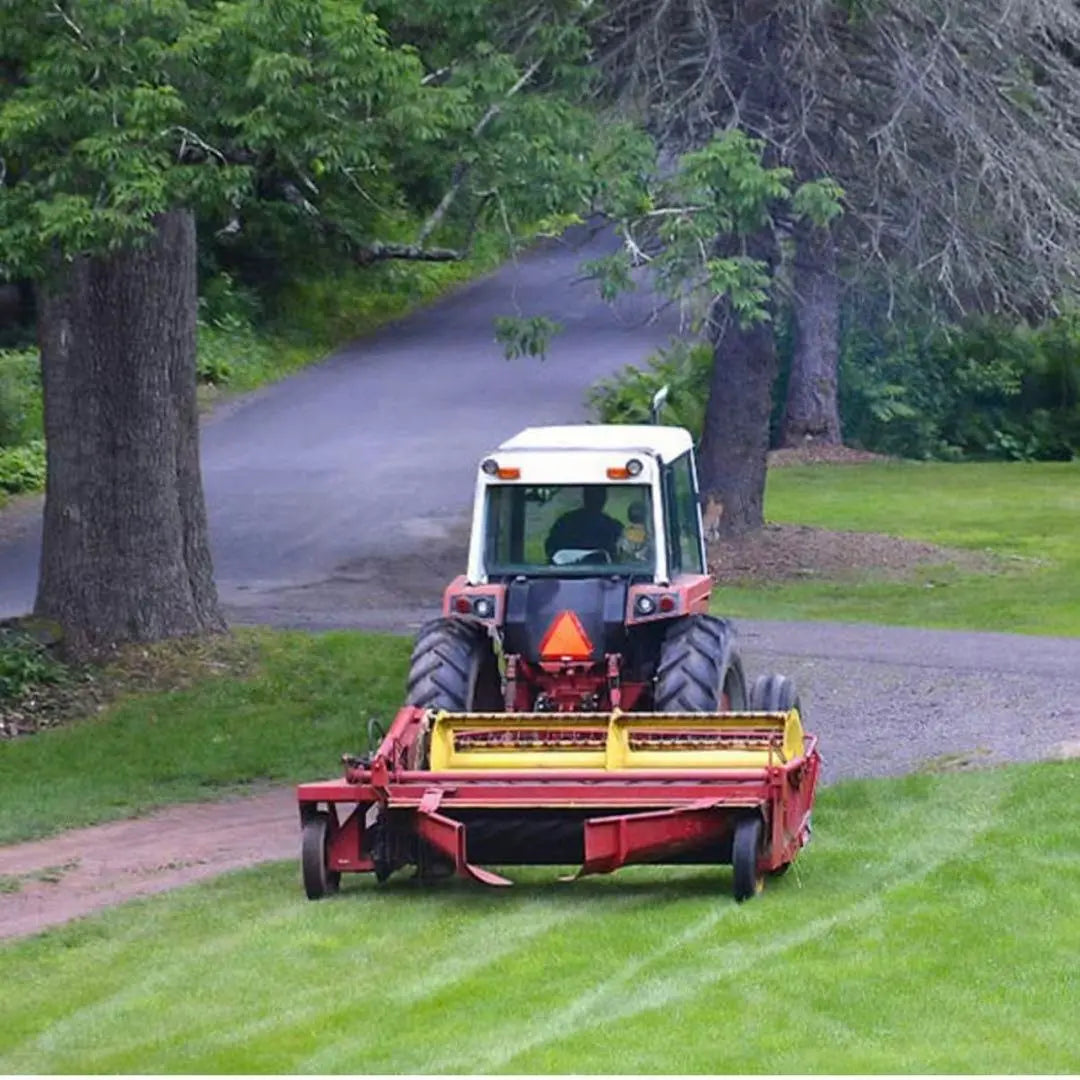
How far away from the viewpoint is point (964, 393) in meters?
37.2

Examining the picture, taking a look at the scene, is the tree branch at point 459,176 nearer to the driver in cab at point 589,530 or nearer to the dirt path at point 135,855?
the driver in cab at point 589,530

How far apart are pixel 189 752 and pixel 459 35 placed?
201 inches

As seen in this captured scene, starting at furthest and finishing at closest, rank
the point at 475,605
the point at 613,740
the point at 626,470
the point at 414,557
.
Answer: the point at 414,557 → the point at 626,470 → the point at 475,605 → the point at 613,740

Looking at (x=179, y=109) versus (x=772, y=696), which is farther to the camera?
(x=179, y=109)

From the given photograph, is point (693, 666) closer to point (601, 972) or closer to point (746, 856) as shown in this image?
point (746, 856)

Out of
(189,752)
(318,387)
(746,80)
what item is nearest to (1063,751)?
(189,752)

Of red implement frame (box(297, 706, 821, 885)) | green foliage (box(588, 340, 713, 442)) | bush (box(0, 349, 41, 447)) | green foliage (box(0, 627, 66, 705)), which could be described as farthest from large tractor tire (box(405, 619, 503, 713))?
green foliage (box(588, 340, 713, 442))

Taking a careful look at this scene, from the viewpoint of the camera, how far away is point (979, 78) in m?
23.2

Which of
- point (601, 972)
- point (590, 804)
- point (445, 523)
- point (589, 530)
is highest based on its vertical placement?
point (589, 530)

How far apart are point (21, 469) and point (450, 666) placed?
18.9 metres

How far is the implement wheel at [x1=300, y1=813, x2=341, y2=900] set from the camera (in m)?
10.4

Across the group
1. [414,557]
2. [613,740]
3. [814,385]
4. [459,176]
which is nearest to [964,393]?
[814,385]

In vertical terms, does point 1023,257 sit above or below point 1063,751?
above

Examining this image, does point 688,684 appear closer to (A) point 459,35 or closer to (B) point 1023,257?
(A) point 459,35
